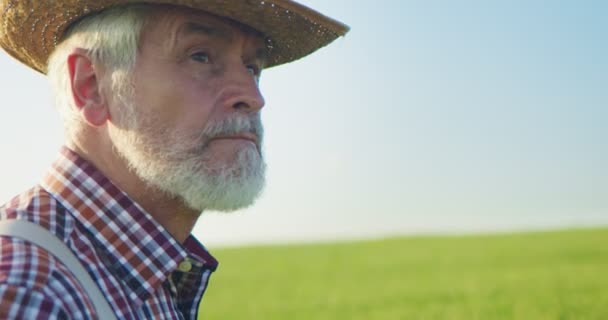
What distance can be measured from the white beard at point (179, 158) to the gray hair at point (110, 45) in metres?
0.13

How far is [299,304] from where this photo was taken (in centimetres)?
1539

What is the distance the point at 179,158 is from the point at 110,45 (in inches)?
20.0

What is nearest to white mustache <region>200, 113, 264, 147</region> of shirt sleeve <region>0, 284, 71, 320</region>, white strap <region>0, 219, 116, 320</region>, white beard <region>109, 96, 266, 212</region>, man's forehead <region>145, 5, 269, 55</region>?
white beard <region>109, 96, 266, 212</region>

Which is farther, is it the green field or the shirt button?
the green field

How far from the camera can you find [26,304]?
2260mm

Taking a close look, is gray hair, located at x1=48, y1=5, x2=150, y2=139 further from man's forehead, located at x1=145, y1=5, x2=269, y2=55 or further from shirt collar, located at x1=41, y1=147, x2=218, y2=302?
shirt collar, located at x1=41, y1=147, x2=218, y2=302

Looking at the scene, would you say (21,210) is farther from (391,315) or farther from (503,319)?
(391,315)

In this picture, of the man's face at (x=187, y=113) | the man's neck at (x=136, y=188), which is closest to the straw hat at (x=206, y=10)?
the man's face at (x=187, y=113)

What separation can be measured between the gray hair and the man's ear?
0.02 meters

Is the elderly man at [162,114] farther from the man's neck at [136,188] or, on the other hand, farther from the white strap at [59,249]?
the white strap at [59,249]

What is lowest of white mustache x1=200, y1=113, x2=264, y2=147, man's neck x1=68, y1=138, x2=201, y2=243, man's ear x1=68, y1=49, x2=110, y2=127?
man's neck x1=68, y1=138, x2=201, y2=243

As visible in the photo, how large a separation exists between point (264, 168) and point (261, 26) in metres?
0.60

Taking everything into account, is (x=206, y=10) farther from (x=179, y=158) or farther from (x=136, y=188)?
(x=136, y=188)

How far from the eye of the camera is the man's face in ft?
10.5
